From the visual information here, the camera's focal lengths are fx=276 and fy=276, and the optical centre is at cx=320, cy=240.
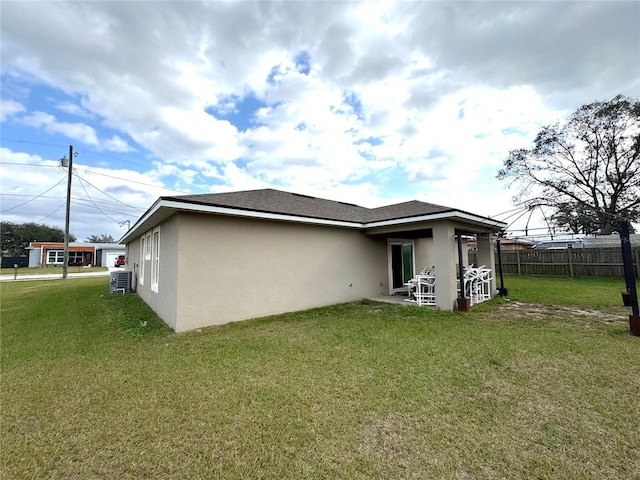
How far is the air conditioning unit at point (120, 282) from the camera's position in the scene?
1163cm

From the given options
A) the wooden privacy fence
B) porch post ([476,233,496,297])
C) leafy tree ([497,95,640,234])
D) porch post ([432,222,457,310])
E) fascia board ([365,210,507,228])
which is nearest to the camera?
fascia board ([365,210,507,228])

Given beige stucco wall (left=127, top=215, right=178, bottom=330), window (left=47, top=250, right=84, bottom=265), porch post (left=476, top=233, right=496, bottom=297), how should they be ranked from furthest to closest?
1. window (left=47, top=250, right=84, bottom=265)
2. porch post (left=476, top=233, right=496, bottom=297)
3. beige stucco wall (left=127, top=215, right=178, bottom=330)

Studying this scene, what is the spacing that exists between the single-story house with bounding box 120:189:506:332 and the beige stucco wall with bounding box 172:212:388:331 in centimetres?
2

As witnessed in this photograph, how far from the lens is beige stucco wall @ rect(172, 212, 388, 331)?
5.79 metres

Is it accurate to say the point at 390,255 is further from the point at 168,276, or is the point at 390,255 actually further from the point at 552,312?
the point at 168,276

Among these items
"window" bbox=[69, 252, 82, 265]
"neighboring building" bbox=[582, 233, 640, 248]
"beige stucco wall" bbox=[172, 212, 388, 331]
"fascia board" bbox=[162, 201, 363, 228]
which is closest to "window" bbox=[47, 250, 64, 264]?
"window" bbox=[69, 252, 82, 265]

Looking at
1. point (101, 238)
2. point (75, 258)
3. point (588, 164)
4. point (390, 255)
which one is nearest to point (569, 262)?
point (588, 164)

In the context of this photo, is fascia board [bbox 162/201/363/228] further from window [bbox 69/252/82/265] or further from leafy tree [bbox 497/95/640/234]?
window [bbox 69/252/82/265]

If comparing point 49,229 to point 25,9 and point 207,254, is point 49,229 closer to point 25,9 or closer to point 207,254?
point 25,9

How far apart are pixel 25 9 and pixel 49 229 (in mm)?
67513

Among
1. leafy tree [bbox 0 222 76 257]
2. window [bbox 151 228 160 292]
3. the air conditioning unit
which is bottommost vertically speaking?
the air conditioning unit

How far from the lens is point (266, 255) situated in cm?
693


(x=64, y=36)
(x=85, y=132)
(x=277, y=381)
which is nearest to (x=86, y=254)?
(x=85, y=132)

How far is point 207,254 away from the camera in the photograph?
5.98m
